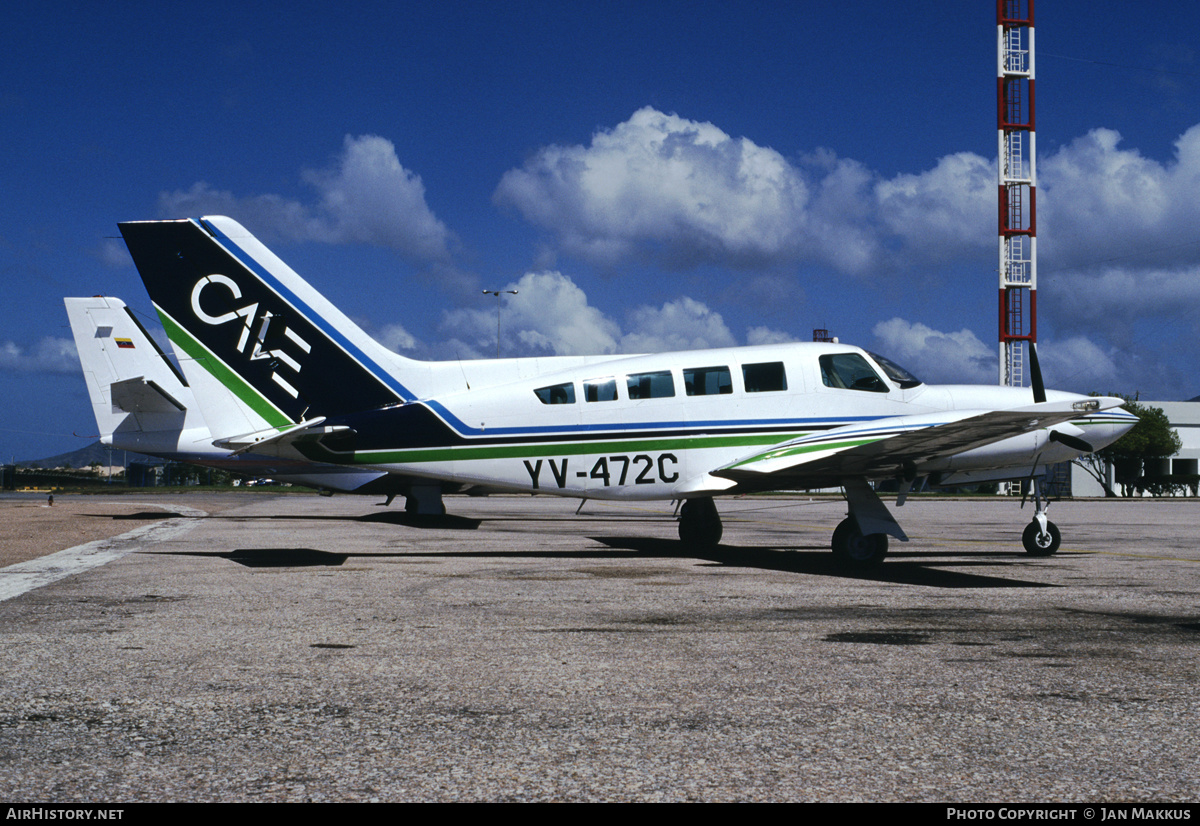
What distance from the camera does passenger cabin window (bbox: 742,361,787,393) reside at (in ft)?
44.4

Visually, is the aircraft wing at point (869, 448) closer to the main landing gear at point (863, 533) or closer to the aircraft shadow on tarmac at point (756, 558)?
the main landing gear at point (863, 533)

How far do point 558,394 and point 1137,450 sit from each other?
82961 mm

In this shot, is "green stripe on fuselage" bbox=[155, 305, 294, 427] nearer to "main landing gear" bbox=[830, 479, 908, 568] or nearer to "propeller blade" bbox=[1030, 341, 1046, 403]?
"main landing gear" bbox=[830, 479, 908, 568]

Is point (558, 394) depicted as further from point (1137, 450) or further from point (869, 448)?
point (1137, 450)

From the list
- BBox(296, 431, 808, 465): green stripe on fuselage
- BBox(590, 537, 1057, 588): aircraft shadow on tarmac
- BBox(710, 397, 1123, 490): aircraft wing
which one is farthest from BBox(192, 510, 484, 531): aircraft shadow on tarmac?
BBox(710, 397, 1123, 490): aircraft wing

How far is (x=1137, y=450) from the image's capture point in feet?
263

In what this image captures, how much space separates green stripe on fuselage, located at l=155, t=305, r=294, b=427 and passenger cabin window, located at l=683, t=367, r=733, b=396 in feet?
19.4

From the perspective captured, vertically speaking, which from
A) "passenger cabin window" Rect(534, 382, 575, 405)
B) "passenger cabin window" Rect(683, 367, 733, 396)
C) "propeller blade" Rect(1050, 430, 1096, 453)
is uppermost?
"passenger cabin window" Rect(683, 367, 733, 396)

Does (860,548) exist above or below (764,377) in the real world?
below

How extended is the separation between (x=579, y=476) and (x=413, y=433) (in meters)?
2.47

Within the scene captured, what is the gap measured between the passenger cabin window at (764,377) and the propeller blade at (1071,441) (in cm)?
424

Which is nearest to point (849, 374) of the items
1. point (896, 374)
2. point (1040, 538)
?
point (896, 374)

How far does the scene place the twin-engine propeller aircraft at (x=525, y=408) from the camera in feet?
42.2
